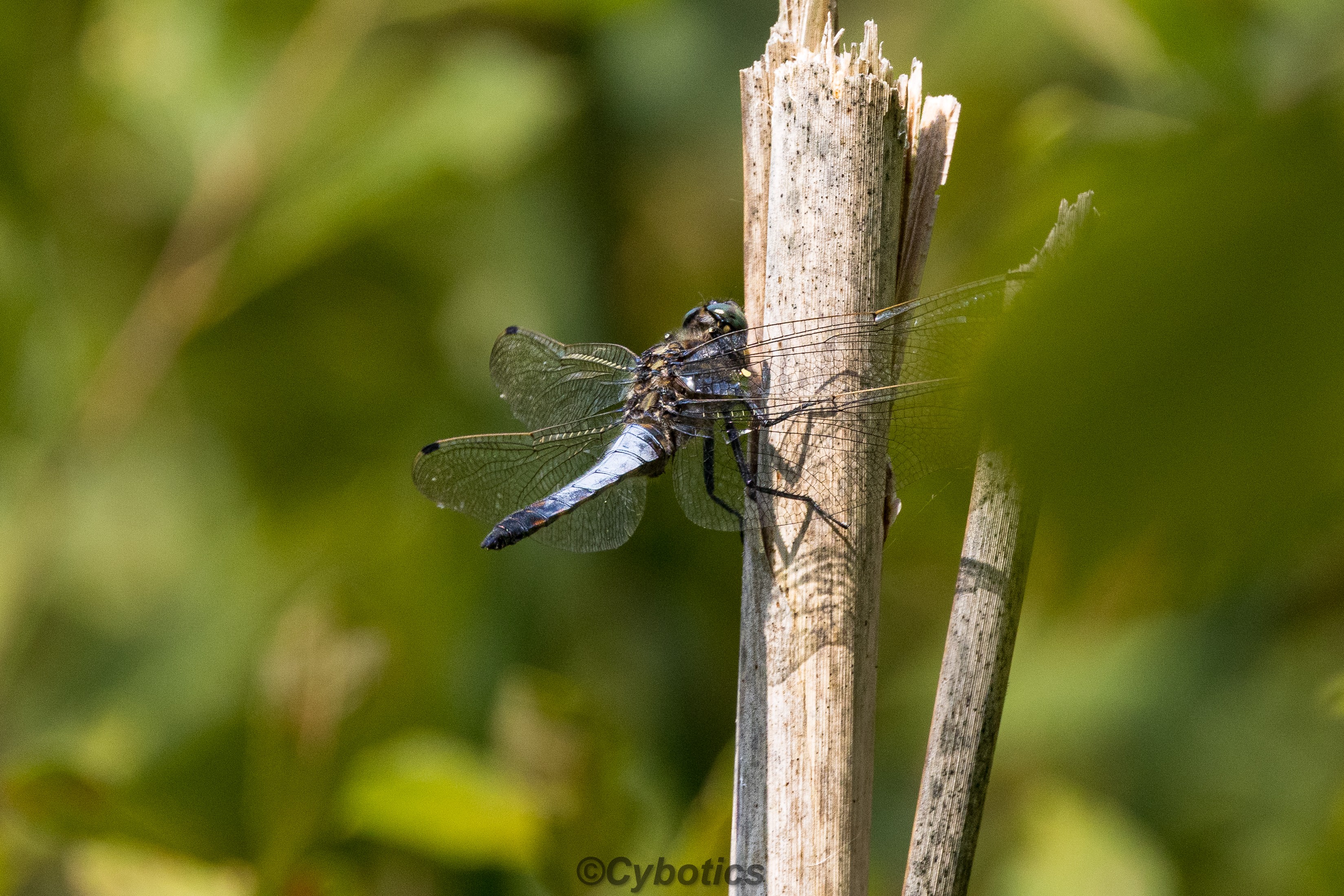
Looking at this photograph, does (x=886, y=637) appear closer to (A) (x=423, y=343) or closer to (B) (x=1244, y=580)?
(A) (x=423, y=343)

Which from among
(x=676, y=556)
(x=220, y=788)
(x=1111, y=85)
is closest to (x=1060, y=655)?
(x=676, y=556)

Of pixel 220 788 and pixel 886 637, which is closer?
pixel 220 788

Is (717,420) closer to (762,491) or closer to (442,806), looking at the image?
(762,491)

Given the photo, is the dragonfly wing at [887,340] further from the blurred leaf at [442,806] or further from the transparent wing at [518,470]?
the blurred leaf at [442,806]

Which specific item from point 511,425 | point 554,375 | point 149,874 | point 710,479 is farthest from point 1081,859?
point 511,425

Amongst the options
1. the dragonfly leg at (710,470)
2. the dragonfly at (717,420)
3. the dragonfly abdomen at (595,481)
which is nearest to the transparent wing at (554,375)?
the dragonfly at (717,420)
